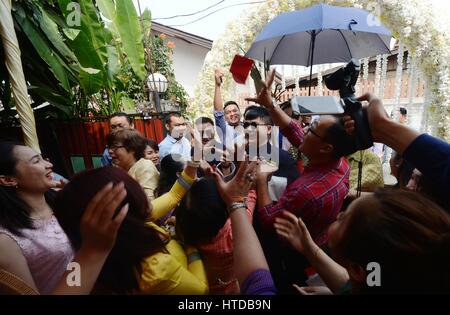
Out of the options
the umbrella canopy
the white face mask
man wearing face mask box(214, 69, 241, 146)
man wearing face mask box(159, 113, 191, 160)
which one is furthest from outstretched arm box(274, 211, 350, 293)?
the white face mask

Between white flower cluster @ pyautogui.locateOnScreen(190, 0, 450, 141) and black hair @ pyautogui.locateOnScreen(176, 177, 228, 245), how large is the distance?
12.6 ft

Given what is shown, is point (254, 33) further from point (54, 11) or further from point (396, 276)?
point (396, 276)

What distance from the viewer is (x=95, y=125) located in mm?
4488

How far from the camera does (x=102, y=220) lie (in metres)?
0.63

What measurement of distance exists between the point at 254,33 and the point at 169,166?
332cm

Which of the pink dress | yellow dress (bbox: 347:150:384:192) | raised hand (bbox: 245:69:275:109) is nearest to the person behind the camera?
the pink dress

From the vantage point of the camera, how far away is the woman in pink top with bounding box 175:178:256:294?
104 cm

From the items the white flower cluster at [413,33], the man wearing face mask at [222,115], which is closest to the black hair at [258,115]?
the man wearing face mask at [222,115]

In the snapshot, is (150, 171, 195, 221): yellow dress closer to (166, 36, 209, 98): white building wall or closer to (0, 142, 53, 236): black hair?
(0, 142, 53, 236): black hair

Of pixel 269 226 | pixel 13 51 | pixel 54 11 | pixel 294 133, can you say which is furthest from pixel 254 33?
pixel 269 226

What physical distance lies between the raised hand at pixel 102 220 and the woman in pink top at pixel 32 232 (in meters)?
0.03

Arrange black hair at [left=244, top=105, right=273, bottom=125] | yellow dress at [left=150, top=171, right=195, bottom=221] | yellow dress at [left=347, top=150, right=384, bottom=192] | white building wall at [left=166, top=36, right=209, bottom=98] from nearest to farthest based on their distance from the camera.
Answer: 1. yellow dress at [left=150, top=171, right=195, bottom=221]
2. yellow dress at [left=347, top=150, right=384, bottom=192]
3. black hair at [left=244, top=105, right=273, bottom=125]
4. white building wall at [left=166, top=36, right=209, bottom=98]

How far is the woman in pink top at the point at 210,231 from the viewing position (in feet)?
3.41
